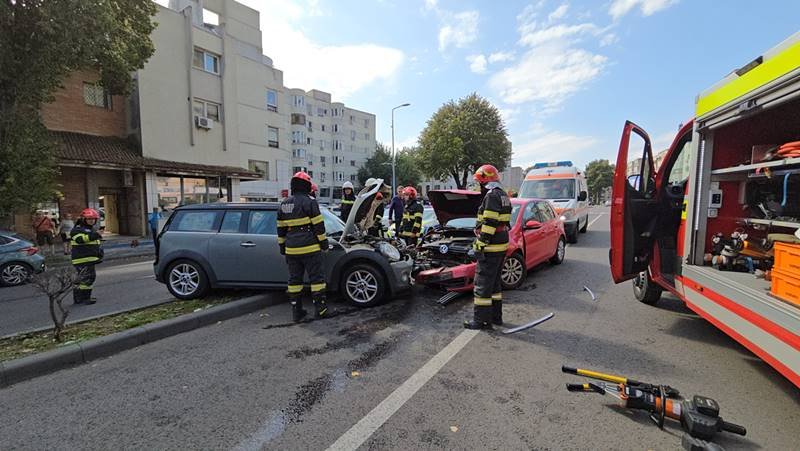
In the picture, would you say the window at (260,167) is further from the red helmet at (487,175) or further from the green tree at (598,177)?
the green tree at (598,177)

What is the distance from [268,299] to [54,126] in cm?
1706

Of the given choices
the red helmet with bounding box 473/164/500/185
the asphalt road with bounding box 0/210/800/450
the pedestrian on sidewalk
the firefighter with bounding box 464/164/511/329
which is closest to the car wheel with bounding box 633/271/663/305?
the asphalt road with bounding box 0/210/800/450

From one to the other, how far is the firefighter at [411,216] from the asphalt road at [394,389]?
12.3 feet

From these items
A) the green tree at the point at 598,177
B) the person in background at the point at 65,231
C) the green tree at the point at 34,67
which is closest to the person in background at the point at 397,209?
the green tree at the point at 34,67

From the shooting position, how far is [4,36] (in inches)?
387

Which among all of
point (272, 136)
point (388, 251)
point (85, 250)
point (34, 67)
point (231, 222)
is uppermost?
point (272, 136)

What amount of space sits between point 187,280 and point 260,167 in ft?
74.0

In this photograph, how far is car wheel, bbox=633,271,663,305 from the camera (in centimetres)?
533

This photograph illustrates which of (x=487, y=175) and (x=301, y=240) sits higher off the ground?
(x=487, y=175)

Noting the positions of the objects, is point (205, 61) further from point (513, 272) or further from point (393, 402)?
point (393, 402)

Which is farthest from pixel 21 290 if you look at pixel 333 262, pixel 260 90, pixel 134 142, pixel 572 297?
pixel 260 90

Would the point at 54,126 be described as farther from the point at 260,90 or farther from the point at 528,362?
the point at 528,362

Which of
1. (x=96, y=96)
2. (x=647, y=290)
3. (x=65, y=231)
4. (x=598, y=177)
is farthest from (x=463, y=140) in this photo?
(x=598, y=177)

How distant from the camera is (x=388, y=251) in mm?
5699
